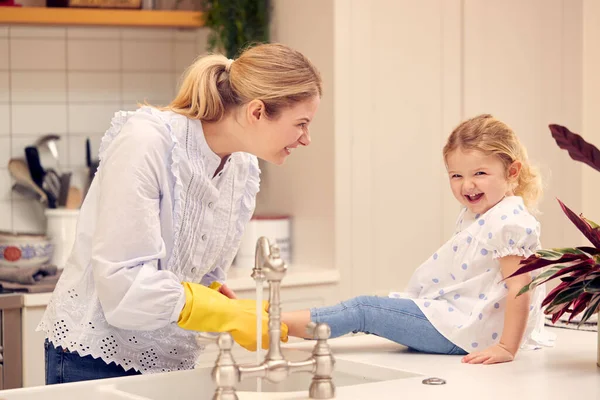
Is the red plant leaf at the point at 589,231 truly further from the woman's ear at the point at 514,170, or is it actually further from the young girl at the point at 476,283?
the woman's ear at the point at 514,170

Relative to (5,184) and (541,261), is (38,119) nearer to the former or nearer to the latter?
(5,184)

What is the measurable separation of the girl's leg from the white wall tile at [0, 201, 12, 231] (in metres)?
1.73

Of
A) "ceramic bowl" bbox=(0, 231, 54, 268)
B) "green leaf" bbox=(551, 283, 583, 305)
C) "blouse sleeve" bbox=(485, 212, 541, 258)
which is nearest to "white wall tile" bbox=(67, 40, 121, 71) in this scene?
"ceramic bowl" bbox=(0, 231, 54, 268)

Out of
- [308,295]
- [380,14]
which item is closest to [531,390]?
[308,295]

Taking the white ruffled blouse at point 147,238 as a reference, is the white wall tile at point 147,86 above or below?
above

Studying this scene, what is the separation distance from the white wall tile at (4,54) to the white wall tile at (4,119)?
14 centimetres

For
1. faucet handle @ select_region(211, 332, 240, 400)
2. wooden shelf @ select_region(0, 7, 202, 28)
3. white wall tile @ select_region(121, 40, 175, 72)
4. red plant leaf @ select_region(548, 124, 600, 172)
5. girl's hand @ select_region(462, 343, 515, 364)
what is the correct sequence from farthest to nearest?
white wall tile @ select_region(121, 40, 175, 72), wooden shelf @ select_region(0, 7, 202, 28), girl's hand @ select_region(462, 343, 515, 364), red plant leaf @ select_region(548, 124, 600, 172), faucet handle @ select_region(211, 332, 240, 400)

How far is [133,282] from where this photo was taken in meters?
1.60

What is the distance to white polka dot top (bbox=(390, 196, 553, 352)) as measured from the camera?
1839 mm

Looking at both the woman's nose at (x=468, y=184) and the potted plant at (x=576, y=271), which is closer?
the potted plant at (x=576, y=271)

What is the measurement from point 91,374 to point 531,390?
80 cm

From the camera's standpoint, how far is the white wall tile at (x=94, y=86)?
338 centimetres

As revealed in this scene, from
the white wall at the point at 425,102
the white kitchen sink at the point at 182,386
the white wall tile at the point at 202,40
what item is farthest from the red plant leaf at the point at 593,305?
the white wall tile at the point at 202,40

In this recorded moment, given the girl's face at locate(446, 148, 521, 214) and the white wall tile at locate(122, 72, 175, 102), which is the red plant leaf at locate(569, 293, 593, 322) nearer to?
the girl's face at locate(446, 148, 521, 214)
